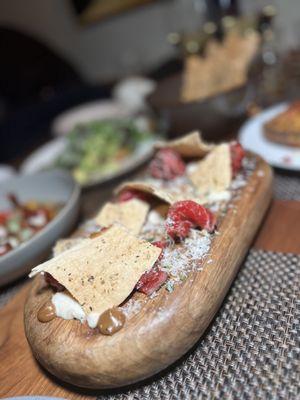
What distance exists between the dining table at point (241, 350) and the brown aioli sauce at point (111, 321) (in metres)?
0.17

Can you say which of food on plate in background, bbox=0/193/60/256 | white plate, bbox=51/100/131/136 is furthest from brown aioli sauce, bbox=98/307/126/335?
white plate, bbox=51/100/131/136

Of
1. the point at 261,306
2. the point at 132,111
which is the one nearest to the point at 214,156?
the point at 261,306

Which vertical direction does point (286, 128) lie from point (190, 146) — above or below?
below

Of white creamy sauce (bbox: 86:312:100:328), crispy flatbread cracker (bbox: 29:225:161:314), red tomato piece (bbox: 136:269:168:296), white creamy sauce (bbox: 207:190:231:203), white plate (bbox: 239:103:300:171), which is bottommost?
white plate (bbox: 239:103:300:171)

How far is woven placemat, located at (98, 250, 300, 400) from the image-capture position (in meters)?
0.90

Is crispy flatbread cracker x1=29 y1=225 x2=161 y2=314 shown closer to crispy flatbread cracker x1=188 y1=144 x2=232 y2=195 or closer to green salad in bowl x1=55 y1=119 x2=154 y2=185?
crispy flatbread cracker x1=188 y1=144 x2=232 y2=195

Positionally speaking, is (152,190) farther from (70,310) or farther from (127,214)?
(70,310)

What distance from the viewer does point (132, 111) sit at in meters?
3.07

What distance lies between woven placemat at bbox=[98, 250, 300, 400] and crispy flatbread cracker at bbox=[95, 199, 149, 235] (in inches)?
13.5

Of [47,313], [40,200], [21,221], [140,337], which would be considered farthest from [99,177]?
[140,337]

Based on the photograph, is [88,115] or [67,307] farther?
[88,115]

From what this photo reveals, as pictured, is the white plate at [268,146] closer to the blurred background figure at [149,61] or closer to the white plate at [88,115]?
the blurred background figure at [149,61]

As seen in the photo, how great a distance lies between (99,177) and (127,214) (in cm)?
77

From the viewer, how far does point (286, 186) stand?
1.60m
